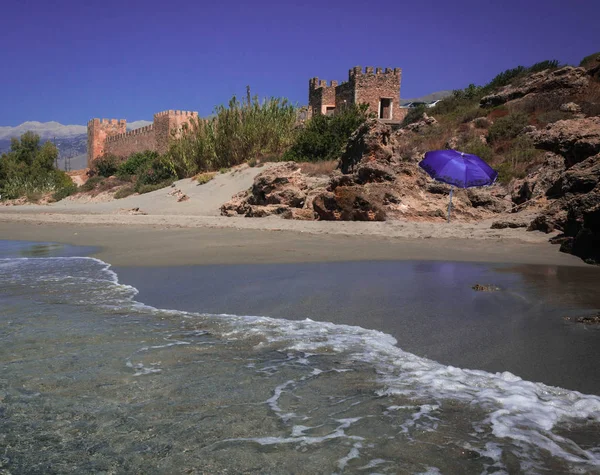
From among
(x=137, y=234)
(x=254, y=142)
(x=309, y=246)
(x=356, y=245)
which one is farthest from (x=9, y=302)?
(x=254, y=142)

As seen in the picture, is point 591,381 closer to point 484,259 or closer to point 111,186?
point 484,259

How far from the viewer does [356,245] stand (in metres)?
8.55

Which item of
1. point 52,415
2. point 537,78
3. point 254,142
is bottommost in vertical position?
point 52,415

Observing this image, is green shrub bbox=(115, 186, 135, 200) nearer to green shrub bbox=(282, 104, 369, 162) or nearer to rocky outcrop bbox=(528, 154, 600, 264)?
green shrub bbox=(282, 104, 369, 162)

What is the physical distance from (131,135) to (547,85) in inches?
1475

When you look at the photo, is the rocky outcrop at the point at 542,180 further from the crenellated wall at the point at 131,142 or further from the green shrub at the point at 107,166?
the crenellated wall at the point at 131,142

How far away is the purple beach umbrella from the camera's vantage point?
10836 millimetres

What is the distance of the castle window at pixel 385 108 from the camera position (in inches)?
1746

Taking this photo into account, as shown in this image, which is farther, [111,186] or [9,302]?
[111,186]

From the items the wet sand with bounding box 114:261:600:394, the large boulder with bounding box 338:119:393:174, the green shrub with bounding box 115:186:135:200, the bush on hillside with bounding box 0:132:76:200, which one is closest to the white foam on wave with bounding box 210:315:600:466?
the wet sand with bounding box 114:261:600:394

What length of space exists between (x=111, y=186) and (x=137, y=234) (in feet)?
56.2

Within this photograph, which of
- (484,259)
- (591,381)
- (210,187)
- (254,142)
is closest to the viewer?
(591,381)

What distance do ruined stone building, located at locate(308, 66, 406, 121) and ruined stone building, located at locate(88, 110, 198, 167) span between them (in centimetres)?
1054

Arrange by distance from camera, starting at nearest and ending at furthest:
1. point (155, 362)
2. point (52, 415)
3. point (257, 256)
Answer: point (52, 415)
point (155, 362)
point (257, 256)
